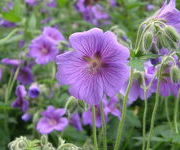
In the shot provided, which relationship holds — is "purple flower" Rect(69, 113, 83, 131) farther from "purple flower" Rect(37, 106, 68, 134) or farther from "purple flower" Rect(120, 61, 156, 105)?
"purple flower" Rect(120, 61, 156, 105)

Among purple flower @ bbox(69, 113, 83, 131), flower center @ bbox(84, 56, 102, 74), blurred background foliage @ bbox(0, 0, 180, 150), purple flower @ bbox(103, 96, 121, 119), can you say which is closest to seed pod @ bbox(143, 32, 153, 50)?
flower center @ bbox(84, 56, 102, 74)

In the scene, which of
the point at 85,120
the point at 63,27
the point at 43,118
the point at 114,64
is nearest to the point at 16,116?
the point at 43,118

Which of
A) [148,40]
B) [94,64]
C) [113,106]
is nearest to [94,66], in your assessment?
[94,64]

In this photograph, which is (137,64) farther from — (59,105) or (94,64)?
(59,105)

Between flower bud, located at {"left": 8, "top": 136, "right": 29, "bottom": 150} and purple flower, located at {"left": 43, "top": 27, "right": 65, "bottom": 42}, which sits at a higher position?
purple flower, located at {"left": 43, "top": 27, "right": 65, "bottom": 42}

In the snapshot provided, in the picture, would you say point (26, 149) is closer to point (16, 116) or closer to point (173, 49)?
point (173, 49)

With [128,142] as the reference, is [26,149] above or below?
above

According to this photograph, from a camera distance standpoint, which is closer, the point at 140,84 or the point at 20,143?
the point at 20,143
